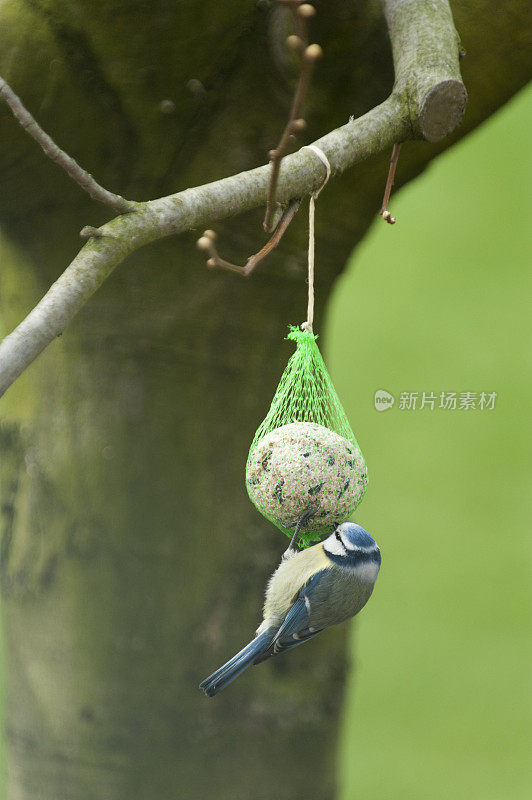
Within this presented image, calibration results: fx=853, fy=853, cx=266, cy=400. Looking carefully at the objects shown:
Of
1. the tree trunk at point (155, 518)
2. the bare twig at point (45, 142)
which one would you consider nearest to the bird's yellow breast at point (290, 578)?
the tree trunk at point (155, 518)

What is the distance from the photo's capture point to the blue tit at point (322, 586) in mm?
1091

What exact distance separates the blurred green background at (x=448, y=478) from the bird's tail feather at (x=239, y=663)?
52.2 inches

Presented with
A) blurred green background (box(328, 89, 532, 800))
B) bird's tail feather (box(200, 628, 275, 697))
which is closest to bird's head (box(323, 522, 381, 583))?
bird's tail feather (box(200, 628, 275, 697))

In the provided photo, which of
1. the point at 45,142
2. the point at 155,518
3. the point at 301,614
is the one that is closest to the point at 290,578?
the point at 301,614

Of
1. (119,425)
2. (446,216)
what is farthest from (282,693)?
(446,216)

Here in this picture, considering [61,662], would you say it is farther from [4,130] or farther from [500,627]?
[500,627]

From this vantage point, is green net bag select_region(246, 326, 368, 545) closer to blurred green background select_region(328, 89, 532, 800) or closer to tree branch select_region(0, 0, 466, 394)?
tree branch select_region(0, 0, 466, 394)

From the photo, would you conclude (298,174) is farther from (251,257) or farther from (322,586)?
(322,586)

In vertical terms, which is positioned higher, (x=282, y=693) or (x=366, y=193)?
(x=366, y=193)

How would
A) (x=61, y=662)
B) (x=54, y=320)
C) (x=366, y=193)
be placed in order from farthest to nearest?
(x=61, y=662) → (x=366, y=193) → (x=54, y=320)

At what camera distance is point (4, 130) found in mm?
1259

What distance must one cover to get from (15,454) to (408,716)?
1.53 meters

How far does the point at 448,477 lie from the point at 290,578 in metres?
1.42

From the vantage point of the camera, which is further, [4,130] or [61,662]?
[61,662]
